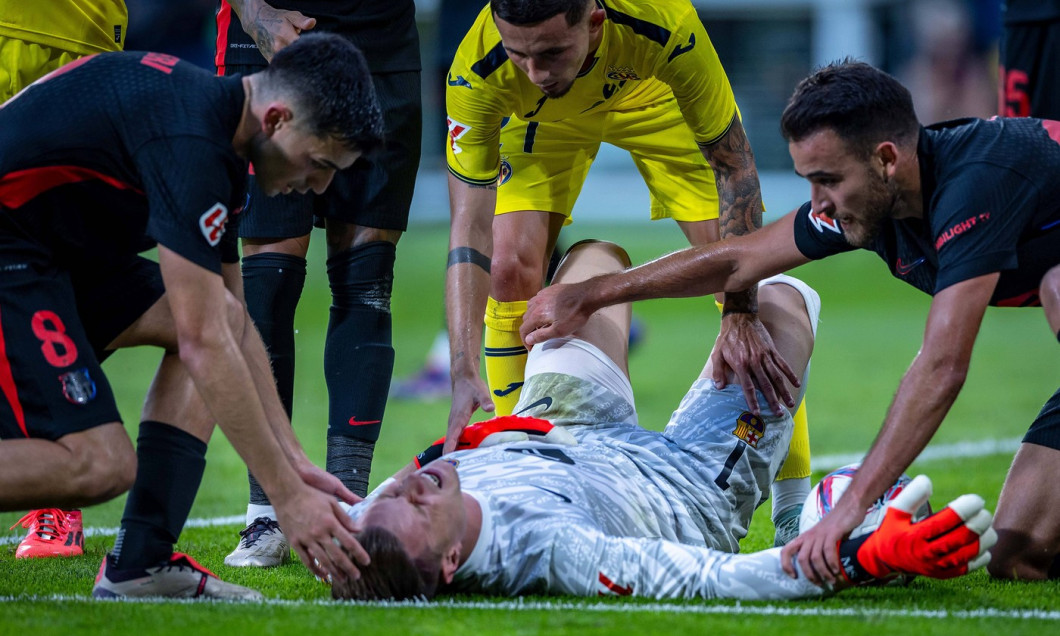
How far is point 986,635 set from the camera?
3.15m

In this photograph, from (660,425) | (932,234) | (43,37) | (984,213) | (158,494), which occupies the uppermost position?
(43,37)

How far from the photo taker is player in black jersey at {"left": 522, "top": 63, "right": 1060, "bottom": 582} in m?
3.52

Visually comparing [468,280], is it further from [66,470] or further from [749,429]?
[66,470]

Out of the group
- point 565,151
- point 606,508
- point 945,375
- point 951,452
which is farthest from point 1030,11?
point 606,508

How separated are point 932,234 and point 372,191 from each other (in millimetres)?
2125

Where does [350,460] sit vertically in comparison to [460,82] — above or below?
below

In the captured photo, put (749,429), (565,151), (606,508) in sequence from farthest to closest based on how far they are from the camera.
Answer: (565,151) → (749,429) → (606,508)

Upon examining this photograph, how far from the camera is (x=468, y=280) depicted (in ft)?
16.4

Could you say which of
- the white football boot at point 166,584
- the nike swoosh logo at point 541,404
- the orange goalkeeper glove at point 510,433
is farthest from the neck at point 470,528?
the nike swoosh logo at point 541,404

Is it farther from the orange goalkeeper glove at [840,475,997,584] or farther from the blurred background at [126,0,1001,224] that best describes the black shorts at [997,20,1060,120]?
the blurred background at [126,0,1001,224]

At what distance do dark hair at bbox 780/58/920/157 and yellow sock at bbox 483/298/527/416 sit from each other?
1.96 meters

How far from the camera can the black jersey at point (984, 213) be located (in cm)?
362

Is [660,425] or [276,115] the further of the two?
[660,425]

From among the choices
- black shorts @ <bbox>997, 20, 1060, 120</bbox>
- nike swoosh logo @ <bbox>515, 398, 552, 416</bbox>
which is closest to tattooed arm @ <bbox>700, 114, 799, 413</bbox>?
nike swoosh logo @ <bbox>515, 398, 552, 416</bbox>
